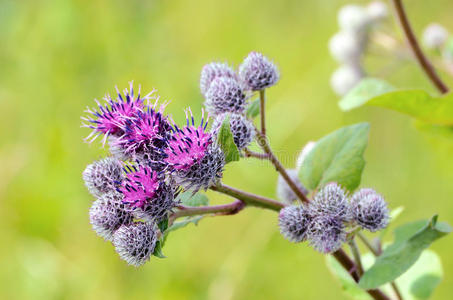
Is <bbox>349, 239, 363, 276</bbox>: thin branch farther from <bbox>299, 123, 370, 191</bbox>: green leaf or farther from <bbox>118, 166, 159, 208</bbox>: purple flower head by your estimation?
<bbox>118, 166, 159, 208</bbox>: purple flower head

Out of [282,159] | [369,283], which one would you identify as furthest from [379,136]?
[369,283]

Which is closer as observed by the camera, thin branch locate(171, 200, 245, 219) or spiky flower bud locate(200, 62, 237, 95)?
thin branch locate(171, 200, 245, 219)

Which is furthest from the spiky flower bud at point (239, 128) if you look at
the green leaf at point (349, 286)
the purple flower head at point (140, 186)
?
the green leaf at point (349, 286)

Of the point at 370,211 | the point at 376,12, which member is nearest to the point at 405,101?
the point at 370,211

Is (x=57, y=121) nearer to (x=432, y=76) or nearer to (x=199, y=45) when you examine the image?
(x=199, y=45)

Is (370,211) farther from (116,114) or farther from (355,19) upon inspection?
(355,19)

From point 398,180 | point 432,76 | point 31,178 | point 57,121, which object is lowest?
point 398,180

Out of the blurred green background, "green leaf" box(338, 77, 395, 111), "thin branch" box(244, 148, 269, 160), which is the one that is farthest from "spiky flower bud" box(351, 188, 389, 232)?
the blurred green background
